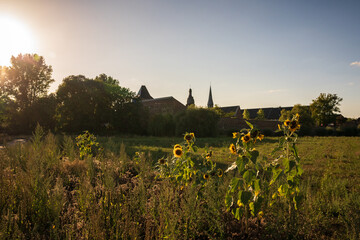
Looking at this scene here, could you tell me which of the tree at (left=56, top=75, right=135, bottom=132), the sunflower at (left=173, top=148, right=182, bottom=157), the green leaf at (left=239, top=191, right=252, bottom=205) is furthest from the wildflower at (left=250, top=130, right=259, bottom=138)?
the tree at (left=56, top=75, right=135, bottom=132)

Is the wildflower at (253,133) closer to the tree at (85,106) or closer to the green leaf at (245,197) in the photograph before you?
the green leaf at (245,197)

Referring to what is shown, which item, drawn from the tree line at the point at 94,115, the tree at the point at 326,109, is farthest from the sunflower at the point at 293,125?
the tree at the point at 326,109

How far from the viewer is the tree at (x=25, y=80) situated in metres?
26.9

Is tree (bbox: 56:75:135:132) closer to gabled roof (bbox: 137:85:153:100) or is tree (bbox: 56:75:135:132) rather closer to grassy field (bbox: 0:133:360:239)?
grassy field (bbox: 0:133:360:239)

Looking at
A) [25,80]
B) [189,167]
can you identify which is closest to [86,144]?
[189,167]

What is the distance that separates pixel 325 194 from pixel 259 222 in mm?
1679

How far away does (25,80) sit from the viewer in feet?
90.5

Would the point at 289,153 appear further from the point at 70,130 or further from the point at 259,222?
the point at 70,130

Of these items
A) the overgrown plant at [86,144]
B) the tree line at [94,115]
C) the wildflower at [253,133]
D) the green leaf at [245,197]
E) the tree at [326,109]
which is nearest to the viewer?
the green leaf at [245,197]

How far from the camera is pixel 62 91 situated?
21172 millimetres

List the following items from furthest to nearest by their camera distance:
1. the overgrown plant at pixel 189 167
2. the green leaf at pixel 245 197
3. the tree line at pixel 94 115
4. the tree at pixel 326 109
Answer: the tree at pixel 326 109, the tree line at pixel 94 115, the overgrown plant at pixel 189 167, the green leaf at pixel 245 197

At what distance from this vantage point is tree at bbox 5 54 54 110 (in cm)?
2691

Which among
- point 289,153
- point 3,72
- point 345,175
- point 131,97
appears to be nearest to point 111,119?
point 131,97

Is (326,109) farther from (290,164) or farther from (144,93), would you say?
(290,164)
